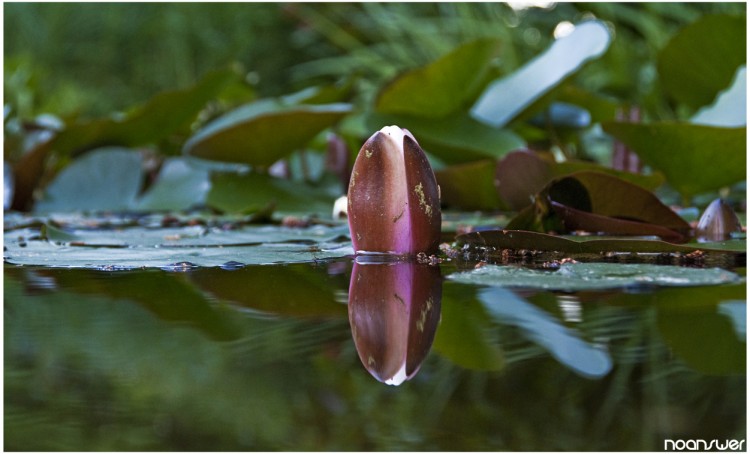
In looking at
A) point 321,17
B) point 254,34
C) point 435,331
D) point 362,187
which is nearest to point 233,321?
point 435,331

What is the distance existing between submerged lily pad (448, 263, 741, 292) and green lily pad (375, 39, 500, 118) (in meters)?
0.81

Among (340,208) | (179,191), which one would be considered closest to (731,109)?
(340,208)

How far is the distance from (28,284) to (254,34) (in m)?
→ 5.47

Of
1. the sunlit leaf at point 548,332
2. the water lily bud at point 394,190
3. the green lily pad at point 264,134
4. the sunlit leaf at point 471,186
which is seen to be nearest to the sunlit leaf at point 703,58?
the sunlit leaf at point 471,186

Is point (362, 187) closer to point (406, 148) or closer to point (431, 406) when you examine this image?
point (406, 148)

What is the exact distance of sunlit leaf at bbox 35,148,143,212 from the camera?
1486mm

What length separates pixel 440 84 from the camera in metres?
1.42

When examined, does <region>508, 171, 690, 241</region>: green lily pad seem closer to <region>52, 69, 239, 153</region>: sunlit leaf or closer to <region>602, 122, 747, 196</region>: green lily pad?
<region>602, 122, 747, 196</region>: green lily pad

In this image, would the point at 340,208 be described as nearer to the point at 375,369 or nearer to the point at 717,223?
the point at 717,223

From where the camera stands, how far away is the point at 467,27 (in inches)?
124

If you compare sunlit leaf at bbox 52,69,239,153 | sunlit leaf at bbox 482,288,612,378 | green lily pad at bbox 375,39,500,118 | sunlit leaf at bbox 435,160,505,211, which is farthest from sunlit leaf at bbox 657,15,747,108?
sunlit leaf at bbox 482,288,612,378

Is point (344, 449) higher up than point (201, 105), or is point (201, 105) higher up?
point (201, 105)

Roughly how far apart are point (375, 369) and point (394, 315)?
4.2 inches

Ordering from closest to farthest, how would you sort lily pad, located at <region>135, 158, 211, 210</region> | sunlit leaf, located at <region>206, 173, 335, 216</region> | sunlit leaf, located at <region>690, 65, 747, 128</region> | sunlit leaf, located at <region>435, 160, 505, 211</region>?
sunlit leaf, located at <region>690, 65, 747, 128</region>, sunlit leaf, located at <region>435, 160, 505, 211</region>, sunlit leaf, located at <region>206, 173, 335, 216</region>, lily pad, located at <region>135, 158, 211, 210</region>
